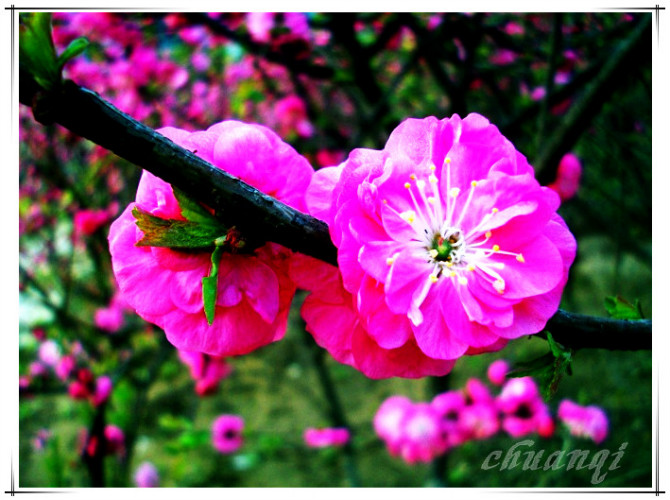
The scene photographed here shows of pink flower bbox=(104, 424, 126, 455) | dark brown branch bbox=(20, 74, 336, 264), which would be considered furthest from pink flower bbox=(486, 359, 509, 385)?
dark brown branch bbox=(20, 74, 336, 264)

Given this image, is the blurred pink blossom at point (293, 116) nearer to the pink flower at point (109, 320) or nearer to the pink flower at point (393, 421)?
the pink flower at point (109, 320)

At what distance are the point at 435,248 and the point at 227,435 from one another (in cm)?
221

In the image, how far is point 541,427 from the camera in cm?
174

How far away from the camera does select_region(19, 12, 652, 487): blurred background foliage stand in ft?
4.80

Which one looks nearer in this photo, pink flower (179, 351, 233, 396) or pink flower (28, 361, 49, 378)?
pink flower (179, 351, 233, 396)

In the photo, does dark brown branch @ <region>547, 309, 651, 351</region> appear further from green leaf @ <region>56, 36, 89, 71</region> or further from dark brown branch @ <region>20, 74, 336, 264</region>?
green leaf @ <region>56, 36, 89, 71</region>

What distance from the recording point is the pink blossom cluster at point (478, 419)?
5.86 ft

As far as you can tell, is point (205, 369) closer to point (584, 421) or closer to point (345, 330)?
point (584, 421)

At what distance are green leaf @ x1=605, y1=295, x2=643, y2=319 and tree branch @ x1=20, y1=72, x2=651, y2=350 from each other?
6.4 inches

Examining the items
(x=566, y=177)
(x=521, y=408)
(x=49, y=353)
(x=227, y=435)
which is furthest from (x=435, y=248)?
(x=49, y=353)

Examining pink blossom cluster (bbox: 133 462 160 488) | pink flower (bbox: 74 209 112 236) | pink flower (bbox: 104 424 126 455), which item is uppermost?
pink flower (bbox: 74 209 112 236)

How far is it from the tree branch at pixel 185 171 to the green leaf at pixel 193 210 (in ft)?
0.03

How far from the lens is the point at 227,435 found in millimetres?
2436

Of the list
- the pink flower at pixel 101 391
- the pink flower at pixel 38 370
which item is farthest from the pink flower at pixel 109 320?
the pink flower at pixel 38 370
